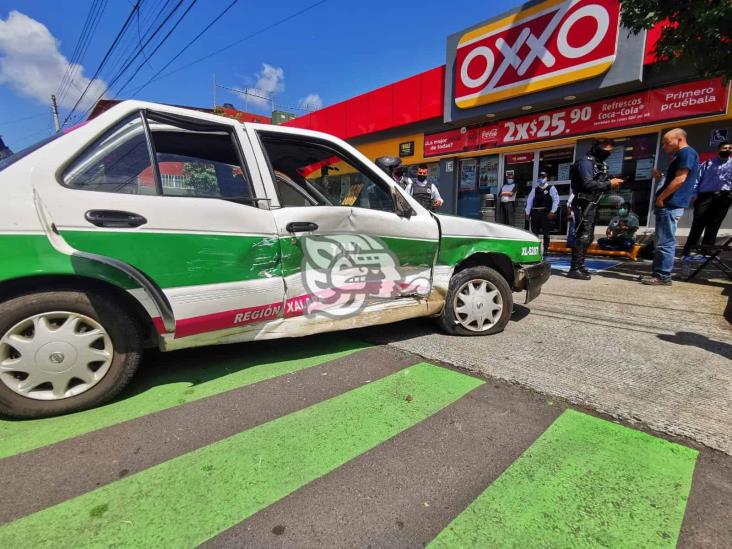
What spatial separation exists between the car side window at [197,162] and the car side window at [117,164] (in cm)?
8

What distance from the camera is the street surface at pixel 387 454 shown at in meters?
1.49

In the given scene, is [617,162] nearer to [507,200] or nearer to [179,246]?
[507,200]

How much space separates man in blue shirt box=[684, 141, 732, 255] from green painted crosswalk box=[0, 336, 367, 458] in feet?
20.7

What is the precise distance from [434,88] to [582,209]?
27.2ft

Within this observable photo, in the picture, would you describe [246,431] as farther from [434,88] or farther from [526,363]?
[434,88]

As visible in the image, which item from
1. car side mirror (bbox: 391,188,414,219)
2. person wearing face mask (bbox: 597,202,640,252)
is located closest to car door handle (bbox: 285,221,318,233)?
car side mirror (bbox: 391,188,414,219)

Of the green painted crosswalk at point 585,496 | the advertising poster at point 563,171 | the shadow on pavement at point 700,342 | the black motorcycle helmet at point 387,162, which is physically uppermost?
the advertising poster at point 563,171

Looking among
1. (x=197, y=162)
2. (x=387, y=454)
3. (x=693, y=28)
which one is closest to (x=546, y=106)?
(x=693, y=28)

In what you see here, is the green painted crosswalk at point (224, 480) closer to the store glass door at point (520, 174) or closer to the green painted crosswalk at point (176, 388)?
the green painted crosswalk at point (176, 388)

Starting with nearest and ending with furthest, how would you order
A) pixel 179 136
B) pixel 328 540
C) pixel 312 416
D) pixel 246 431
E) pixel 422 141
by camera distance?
pixel 328 540 → pixel 246 431 → pixel 312 416 → pixel 179 136 → pixel 422 141

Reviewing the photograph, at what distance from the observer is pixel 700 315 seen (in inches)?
164

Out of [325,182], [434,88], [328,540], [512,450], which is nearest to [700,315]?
[512,450]

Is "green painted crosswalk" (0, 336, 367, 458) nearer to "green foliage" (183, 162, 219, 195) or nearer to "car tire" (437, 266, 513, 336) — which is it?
"car tire" (437, 266, 513, 336)

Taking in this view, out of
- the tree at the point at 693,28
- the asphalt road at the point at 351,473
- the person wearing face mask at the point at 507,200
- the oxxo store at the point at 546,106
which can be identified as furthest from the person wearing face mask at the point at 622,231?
the asphalt road at the point at 351,473
